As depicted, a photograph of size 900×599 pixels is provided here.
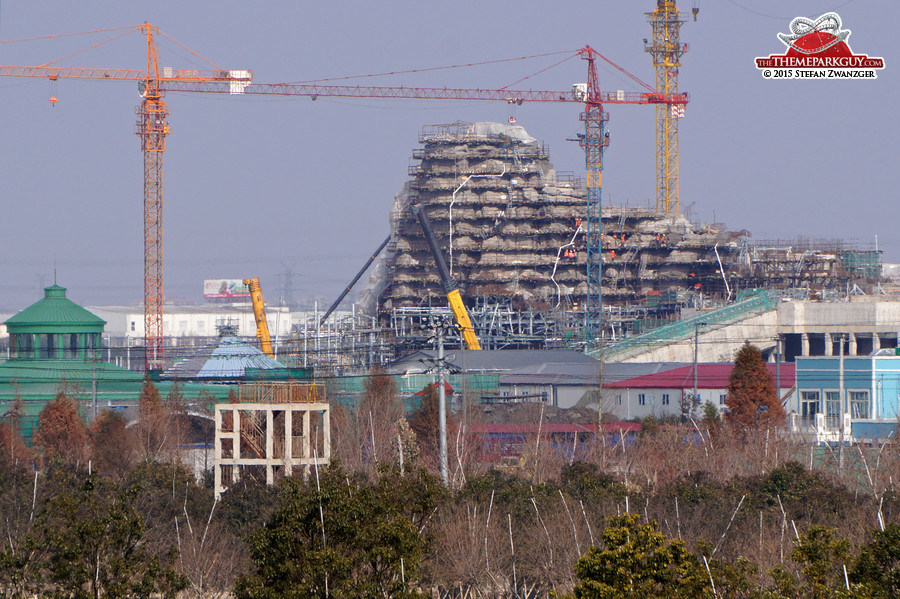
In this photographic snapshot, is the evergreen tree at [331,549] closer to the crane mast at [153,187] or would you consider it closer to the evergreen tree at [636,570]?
the evergreen tree at [636,570]

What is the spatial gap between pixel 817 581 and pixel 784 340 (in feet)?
249

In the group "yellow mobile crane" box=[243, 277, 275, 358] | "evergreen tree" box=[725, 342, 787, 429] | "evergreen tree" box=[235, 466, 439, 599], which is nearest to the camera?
"evergreen tree" box=[235, 466, 439, 599]

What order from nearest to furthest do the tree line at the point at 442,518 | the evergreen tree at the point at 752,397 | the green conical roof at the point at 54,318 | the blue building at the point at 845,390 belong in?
the tree line at the point at 442,518, the evergreen tree at the point at 752,397, the blue building at the point at 845,390, the green conical roof at the point at 54,318

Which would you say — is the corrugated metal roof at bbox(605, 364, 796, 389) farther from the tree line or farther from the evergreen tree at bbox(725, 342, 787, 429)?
the evergreen tree at bbox(725, 342, 787, 429)

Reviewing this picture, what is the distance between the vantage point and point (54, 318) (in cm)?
7081

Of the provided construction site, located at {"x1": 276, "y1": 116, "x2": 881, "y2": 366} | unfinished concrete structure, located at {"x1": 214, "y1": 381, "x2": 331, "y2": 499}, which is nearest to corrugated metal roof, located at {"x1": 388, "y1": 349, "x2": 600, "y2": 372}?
construction site, located at {"x1": 276, "y1": 116, "x2": 881, "y2": 366}

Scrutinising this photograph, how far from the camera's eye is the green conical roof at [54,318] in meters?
70.8

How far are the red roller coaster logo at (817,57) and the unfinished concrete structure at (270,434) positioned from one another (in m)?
38.3

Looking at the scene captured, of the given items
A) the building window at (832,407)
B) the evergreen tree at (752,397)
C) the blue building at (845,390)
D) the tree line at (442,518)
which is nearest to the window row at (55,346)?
the tree line at (442,518)

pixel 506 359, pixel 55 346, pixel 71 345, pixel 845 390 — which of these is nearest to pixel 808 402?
pixel 845 390

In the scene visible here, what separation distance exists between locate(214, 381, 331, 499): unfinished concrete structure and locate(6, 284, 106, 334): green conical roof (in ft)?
101

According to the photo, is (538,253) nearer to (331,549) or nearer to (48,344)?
(48,344)

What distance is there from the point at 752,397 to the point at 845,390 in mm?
6291

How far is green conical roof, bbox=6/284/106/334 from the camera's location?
70.8m
